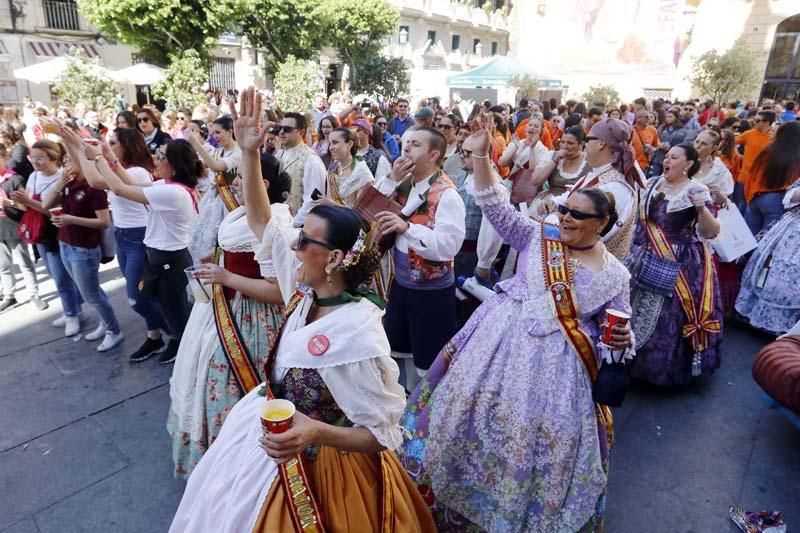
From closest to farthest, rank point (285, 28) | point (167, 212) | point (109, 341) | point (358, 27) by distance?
point (167, 212), point (109, 341), point (285, 28), point (358, 27)

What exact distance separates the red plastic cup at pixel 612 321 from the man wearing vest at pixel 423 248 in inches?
51.2

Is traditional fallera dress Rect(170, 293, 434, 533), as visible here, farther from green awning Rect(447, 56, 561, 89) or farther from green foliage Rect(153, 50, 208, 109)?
green awning Rect(447, 56, 561, 89)

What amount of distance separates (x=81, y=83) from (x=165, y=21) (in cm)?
475

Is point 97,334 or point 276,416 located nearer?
point 276,416

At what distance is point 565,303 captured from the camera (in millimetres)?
2441

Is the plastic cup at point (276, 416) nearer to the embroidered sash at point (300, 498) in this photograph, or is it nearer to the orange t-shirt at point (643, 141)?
the embroidered sash at point (300, 498)

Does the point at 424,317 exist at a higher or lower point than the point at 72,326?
higher

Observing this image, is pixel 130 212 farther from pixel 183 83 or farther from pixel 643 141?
pixel 183 83

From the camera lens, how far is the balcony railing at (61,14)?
813 inches

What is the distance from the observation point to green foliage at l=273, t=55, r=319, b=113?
16.4 metres

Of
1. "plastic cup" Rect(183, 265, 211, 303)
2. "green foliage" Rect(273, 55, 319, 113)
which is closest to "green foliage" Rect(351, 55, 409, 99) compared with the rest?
"green foliage" Rect(273, 55, 319, 113)

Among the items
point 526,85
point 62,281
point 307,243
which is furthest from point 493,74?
point 307,243

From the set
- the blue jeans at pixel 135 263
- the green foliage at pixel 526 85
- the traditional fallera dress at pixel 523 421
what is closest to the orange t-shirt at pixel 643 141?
the traditional fallera dress at pixel 523 421

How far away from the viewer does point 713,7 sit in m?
28.9
